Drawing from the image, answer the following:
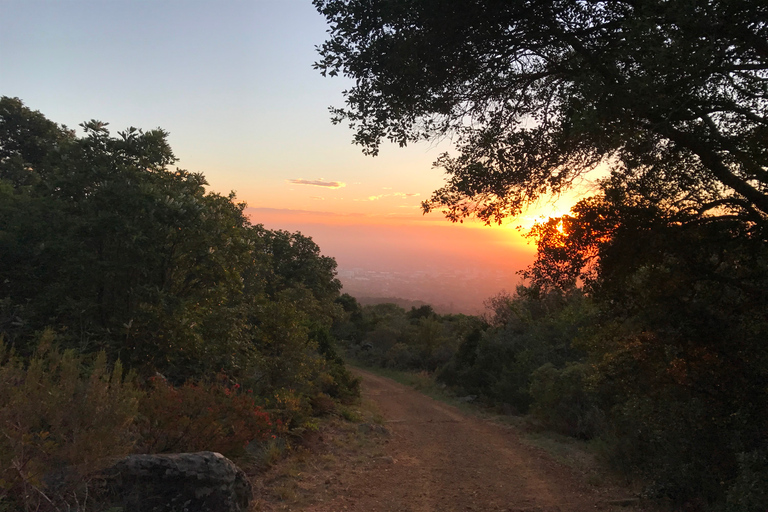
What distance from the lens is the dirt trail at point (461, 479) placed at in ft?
23.2

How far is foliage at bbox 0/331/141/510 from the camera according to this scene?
364cm

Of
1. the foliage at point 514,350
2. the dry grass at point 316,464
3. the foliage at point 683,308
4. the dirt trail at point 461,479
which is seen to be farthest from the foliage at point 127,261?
the foliage at point 514,350

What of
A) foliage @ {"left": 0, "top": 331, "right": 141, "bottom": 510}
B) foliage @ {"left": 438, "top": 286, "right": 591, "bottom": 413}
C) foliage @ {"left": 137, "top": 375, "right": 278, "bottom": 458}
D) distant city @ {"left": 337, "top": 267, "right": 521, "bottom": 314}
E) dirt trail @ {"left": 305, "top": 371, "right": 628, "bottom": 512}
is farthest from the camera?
distant city @ {"left": 337, "top": 267, "right": 521, "bottom": 314}

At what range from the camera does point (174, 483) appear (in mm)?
4832

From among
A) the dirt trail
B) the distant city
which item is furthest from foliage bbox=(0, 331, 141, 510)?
the distant city

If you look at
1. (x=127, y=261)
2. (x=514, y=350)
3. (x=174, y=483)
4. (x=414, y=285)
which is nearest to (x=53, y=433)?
(x=174, y=483)

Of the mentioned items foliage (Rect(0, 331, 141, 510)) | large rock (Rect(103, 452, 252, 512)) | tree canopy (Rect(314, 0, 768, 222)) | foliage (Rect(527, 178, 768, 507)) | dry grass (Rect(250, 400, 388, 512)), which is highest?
tree canopy (Rect(314, 0, 768, 222))

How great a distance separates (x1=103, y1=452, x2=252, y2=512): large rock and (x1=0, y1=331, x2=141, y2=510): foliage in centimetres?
32

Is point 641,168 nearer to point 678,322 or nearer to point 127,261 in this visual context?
point 678,322

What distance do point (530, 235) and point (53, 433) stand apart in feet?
20.3

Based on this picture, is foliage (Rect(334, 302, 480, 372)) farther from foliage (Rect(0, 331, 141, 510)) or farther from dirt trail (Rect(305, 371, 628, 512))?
foliage (Rect(0, 331, 141, 510))

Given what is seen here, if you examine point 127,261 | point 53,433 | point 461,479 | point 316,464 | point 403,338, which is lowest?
point 403,338

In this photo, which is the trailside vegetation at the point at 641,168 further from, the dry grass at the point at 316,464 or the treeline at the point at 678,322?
the dry grass at the point at 316,464

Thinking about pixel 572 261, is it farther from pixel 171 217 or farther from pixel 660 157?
pixel 171 217
